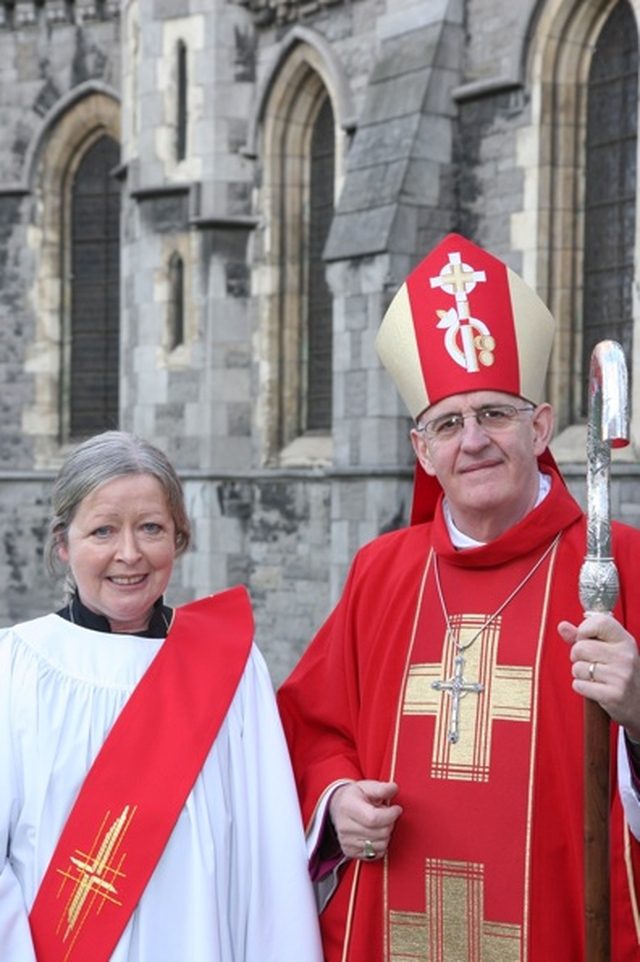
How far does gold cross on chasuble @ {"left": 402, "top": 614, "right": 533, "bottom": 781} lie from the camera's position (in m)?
3.32

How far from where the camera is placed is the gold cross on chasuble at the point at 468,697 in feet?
10.9

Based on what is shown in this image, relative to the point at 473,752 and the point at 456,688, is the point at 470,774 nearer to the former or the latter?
the point at 473,752

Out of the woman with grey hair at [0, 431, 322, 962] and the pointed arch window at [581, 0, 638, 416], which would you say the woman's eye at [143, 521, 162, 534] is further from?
the pointed arch window at [581, 0, 638, 416]

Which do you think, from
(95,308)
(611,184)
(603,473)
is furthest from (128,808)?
(95,308)

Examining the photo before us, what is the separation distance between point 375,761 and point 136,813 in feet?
2.04

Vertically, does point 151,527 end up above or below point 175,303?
below

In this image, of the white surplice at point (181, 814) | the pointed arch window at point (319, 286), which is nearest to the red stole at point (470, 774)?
the white surplice at point (181, 814)

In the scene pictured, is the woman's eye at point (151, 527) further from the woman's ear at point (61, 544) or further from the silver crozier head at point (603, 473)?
the silver crozier head at point (603, 473)

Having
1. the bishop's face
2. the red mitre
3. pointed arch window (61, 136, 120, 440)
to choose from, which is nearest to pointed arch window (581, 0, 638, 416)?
the red mitre

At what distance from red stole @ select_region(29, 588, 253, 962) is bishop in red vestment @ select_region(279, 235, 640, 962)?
0.38 meters

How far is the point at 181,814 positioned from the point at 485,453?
3.33ft

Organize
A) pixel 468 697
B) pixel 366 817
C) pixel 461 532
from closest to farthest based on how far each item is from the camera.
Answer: pixel 366 817 < pixel 468 697 < pixel 461 532

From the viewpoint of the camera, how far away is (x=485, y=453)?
3268 millimetres

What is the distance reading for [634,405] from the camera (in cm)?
1013
